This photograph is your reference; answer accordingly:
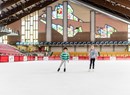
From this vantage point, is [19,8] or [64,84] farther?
[19,8]

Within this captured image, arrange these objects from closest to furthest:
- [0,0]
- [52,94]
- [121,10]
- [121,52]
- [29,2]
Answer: [52,94]
[0,0]
[121,10]
[29,2]
[121,52]

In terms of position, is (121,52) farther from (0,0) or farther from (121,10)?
(0,0)

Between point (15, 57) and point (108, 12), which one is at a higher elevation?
point (108, 12)

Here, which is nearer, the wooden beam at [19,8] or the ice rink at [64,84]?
the ice rink at [64,84]

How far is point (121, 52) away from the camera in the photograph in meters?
47.9

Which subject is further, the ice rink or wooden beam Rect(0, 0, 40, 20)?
wooden beam Rect(0, 0, 40, 20)

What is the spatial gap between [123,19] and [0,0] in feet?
78.8

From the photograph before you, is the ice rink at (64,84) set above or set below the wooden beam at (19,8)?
below

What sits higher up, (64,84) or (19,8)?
(19,8)

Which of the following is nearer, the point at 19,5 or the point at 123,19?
the point at 19,5

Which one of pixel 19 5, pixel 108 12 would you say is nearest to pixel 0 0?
pixel 19 5

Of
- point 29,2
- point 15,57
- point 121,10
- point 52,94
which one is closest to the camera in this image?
point 52,94

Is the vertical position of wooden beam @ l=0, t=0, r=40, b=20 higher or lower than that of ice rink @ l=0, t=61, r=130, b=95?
higher

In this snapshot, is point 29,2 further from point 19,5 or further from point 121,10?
point 121,10
